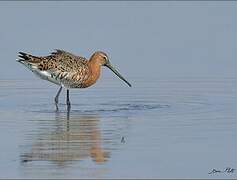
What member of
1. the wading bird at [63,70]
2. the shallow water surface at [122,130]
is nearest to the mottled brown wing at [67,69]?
the wading bird at [63,70]

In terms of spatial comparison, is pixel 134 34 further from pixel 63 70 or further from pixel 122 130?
pixel 122 130

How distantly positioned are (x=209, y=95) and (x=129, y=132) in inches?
149

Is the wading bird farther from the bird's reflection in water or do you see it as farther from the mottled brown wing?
the bird's reflection in water

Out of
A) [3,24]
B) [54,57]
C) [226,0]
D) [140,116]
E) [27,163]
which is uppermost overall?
[226,0]

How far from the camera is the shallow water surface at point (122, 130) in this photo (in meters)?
10.3

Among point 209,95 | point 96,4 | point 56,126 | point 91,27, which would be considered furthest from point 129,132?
point 96,4

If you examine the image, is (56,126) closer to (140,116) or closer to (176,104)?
(140,116)

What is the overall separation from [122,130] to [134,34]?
8.62 m

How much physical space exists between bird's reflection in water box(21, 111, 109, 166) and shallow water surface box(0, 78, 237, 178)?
0.01 m

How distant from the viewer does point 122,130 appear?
12617 mm

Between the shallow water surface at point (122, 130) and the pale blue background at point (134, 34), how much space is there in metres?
1.09

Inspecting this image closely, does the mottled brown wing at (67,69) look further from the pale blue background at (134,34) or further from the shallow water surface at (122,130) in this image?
the pale blue background at (134,34)

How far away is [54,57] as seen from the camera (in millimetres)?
16406

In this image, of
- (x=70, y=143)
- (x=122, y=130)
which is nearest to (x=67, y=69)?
(x=122, y=130)
